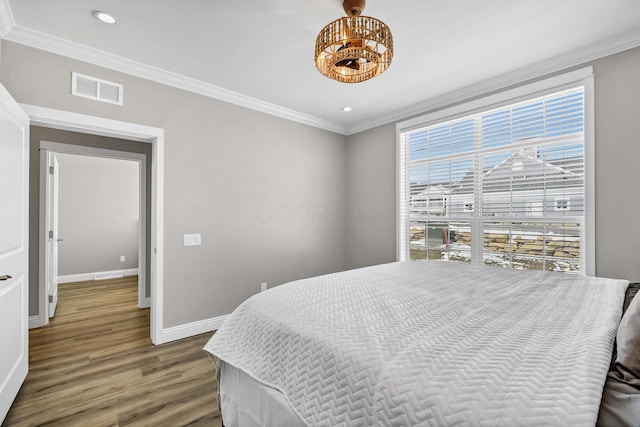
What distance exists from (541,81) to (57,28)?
3913 millimetres

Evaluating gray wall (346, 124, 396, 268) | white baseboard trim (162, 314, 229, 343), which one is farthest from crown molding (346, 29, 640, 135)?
white baseboard trim (162, 314, 229, 343)

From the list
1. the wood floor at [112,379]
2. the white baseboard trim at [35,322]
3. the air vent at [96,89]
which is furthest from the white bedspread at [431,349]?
the white baseboard trim at [35,322]

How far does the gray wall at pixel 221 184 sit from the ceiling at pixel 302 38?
0.20 meters

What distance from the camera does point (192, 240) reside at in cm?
300

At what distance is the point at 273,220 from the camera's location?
3.62 meters

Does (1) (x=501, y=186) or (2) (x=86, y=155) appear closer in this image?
(1) (x=501, y=186)

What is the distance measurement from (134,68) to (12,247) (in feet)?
5.59

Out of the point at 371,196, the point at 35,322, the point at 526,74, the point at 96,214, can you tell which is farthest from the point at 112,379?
the point at 96,214

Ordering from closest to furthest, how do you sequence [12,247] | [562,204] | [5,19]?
1. [12,247]
2. [5,19]
3. [562,204]

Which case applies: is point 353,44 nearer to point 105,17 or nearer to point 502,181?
point 105,17

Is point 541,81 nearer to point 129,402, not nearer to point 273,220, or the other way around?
point 273,220

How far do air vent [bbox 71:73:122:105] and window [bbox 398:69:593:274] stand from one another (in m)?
3.05

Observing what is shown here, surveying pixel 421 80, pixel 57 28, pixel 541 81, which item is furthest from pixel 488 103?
pixel 57 28

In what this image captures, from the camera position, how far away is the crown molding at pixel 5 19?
1.87m
